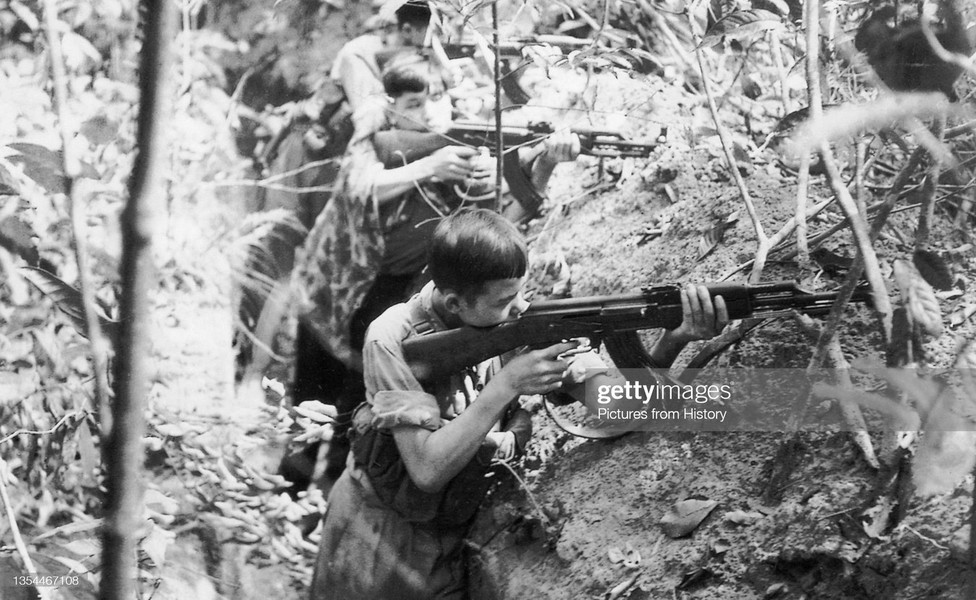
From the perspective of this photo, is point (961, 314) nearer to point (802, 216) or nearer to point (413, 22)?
point (802, 216)

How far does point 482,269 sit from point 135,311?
2.49 feet

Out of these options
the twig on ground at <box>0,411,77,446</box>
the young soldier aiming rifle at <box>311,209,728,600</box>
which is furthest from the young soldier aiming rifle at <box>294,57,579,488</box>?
the twig on ground at <box>0,411,77,446</box>

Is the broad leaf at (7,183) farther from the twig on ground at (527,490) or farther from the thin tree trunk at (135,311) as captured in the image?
the thin tree trunk at (135,311)

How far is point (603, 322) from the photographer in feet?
3.40

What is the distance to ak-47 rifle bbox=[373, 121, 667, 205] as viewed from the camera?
1271 mm

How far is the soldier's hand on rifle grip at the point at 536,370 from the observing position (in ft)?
3.43

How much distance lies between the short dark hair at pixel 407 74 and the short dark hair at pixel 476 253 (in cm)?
29

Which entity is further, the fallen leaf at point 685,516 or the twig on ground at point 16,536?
the fallen leaf at point 685,516

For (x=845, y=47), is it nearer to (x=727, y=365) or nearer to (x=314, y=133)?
(x=727, y=365)

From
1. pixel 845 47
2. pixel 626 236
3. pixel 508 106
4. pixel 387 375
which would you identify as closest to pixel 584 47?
pixel 508 106

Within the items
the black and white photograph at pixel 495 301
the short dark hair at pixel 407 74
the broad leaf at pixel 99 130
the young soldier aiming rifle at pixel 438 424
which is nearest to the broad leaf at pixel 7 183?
the black and white photograph at pixel 495 301

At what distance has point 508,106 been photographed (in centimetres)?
128

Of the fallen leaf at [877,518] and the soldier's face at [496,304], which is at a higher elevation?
the soldier's face at [496,304]

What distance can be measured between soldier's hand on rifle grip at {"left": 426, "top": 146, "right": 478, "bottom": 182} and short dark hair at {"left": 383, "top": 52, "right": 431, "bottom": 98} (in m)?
0.10
